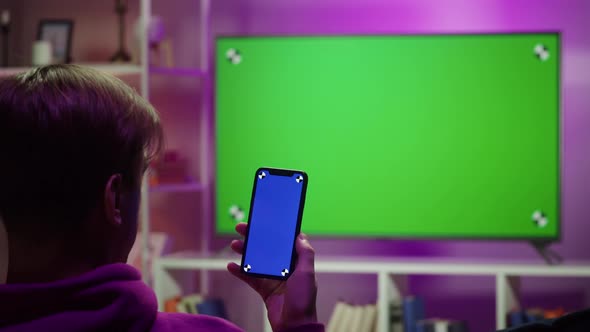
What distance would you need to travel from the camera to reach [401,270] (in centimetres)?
333

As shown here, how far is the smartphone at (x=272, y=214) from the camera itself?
3.65 ft

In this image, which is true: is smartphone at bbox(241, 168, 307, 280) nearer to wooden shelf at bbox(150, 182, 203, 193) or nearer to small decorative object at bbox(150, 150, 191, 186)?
wooden shelf at bbox(150, 182, 203, 193)

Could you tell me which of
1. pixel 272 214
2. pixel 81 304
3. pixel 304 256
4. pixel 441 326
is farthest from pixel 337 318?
pixel 81 304

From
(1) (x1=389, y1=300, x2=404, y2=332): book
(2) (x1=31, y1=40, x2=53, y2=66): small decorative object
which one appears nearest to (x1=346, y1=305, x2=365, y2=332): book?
(1) (x1=389, y1=300, x2=404, y2=332): book

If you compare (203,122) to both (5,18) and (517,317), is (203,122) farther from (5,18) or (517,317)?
(517,317)

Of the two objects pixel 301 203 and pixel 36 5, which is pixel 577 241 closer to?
pixel 36 5

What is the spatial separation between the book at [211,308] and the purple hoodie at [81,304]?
2.72 m

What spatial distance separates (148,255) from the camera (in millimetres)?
3570

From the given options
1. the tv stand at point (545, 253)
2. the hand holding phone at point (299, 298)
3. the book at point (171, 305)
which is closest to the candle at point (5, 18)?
the book at point (171, 305)

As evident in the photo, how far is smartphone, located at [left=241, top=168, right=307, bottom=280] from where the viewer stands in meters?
1.11

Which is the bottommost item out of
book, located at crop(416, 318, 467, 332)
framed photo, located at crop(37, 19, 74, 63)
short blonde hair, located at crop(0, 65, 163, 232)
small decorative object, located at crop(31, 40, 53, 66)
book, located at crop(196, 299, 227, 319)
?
book, located at crop(416, 318, 467, 332)

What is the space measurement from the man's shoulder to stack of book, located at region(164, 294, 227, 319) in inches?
104

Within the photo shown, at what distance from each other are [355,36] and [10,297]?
2.77 m

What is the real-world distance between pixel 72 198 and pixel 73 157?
40 millimetres
